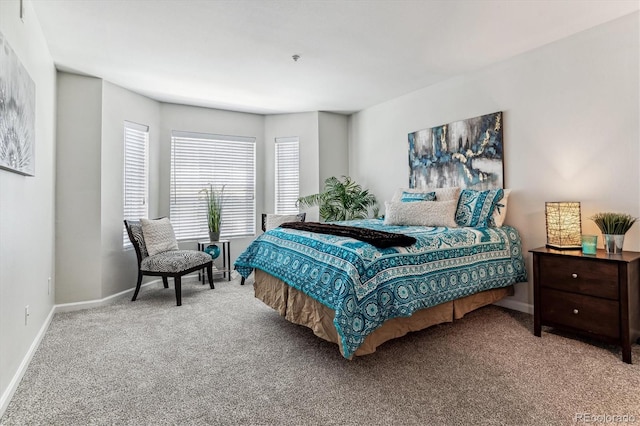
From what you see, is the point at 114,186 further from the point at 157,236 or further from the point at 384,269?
the point at 384,269

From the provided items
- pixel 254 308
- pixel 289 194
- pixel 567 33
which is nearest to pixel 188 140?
pixel 289 194

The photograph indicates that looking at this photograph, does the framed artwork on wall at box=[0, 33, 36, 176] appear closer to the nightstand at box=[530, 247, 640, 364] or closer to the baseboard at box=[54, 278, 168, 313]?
the baseboard at box=[54, 278, 168, 313]

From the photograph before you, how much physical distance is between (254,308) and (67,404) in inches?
69.8

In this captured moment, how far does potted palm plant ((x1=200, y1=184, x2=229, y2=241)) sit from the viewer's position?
4.71 m

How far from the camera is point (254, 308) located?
341 centimetres

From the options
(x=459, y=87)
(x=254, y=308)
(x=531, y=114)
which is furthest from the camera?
(x=459, y=87)

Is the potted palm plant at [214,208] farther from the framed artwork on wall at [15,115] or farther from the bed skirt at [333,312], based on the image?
the framed artwork on wall at [15,115]

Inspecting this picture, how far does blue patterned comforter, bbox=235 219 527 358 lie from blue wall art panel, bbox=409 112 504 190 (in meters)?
0.71

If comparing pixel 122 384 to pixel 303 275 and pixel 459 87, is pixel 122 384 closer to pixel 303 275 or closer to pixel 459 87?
pixel 303 275

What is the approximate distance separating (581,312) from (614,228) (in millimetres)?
689

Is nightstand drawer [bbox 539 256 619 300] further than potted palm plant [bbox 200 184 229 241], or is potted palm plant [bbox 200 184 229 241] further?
potted palm plant [bbox 200 184 229 241]

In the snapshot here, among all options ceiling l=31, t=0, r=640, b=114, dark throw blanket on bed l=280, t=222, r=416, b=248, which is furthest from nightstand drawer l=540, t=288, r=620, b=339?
ceiling l=31, t=0, r=640, b=114

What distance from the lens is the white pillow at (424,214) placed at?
3217 millimetres

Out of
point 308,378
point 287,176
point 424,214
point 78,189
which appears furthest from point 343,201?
point 78,189
